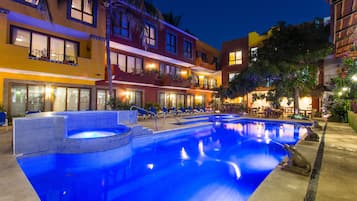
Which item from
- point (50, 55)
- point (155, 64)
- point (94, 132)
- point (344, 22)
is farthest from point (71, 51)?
point (344, 22)

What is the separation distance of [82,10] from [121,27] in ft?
10.9

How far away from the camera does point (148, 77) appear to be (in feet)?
56.3

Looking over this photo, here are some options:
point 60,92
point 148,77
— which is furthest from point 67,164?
point 148,77

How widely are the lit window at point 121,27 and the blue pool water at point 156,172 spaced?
10.8m

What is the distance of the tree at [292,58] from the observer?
1579 cm

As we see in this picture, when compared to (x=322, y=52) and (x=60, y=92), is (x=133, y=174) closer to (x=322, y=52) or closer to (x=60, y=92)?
(x=60, y=92)

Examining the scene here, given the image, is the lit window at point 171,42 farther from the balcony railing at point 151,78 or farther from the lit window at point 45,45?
the lit window at point 45,45

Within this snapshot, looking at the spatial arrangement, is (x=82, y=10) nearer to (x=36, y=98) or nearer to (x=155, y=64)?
(x=36, y=98)

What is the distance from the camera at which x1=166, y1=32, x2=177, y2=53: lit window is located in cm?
2026

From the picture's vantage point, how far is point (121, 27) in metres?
15.9

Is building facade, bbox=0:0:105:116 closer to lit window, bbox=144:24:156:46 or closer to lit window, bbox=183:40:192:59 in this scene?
lit window, bbox=144:24:156:46

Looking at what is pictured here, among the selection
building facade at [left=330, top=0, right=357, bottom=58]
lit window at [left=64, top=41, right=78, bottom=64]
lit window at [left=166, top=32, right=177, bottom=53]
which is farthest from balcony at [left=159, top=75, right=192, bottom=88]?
building facade at [left=330, top=0, right=357, bottom=58]

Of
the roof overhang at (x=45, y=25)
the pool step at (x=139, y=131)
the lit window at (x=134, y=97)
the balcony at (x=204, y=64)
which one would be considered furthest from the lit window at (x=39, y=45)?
the balcony at (x=204, y=64)

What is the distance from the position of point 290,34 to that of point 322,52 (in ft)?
9.53
